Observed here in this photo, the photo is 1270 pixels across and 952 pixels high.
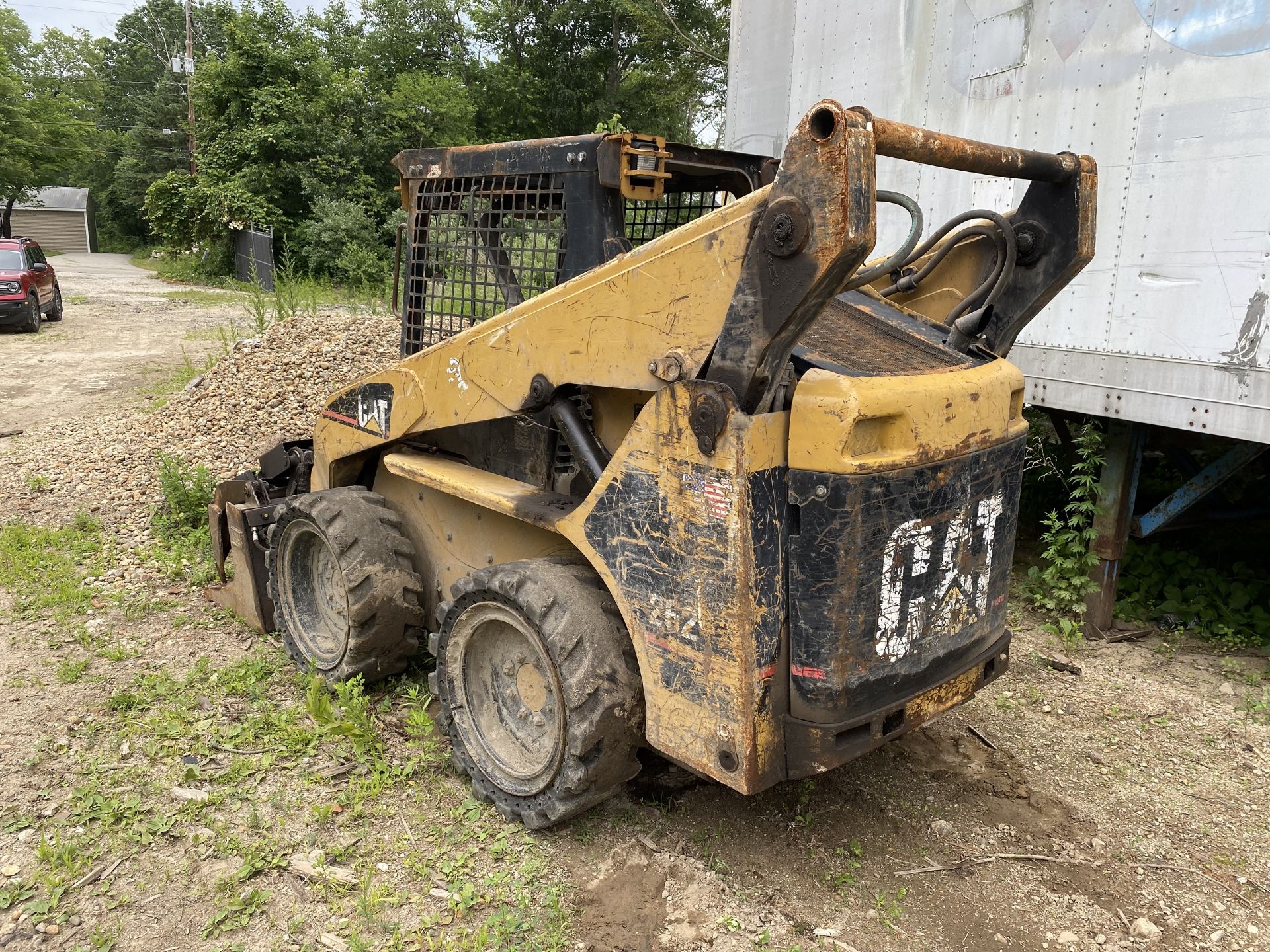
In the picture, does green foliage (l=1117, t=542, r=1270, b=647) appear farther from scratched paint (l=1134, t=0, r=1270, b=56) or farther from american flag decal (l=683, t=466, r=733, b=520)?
american flag decal (l=683, t=466, r=733, b=520)

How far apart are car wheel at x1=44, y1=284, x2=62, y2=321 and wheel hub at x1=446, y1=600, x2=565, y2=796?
16378mm

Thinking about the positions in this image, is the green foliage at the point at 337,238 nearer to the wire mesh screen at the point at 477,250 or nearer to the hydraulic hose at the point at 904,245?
Result: the wire mesh screen at the point at 477,250

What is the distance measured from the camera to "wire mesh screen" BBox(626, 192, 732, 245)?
3.82m

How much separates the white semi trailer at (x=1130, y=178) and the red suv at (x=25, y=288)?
558 inches

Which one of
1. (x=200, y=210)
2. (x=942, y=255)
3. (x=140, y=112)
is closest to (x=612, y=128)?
(x=942, y=255)

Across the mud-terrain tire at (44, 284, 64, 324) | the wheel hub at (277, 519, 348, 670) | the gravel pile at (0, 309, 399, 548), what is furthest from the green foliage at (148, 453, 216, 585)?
the mud-terrain tire at (44, 284, 64, 324)

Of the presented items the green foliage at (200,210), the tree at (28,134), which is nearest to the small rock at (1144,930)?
the green foliage at (200,210)

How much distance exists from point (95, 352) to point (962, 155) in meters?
13.7

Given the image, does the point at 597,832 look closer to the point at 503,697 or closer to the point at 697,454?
the point at 503,697

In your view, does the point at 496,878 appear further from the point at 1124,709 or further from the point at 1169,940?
the point at 1124,709

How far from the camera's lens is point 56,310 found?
16.4 meters

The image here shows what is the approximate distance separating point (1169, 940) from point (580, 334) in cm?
251

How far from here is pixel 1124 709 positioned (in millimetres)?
4199

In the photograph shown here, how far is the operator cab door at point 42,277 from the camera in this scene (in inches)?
608
